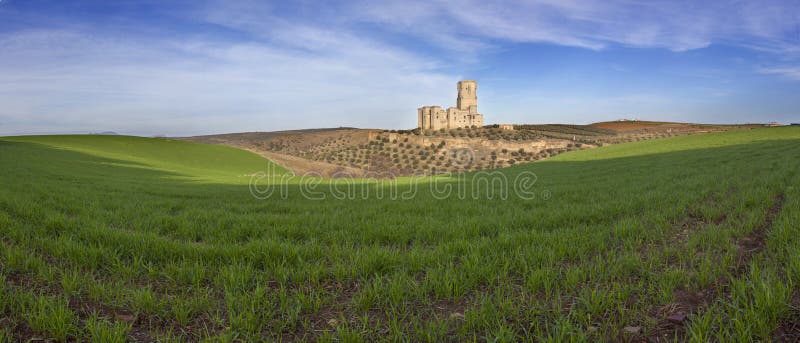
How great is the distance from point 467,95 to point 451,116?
936 cm

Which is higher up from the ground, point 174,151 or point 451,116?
point 451,116

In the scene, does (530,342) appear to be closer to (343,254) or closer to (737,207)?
(343,254)

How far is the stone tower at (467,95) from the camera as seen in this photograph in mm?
95375

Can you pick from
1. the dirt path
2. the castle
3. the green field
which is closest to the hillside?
the dirt path

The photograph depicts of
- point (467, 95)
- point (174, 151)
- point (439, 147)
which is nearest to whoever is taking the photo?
point (174, 151)

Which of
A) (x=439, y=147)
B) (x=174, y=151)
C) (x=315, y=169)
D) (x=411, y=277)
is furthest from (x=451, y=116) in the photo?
(x=411, y=277)

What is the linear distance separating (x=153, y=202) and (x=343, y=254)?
610cm

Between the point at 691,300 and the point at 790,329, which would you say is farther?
the point at 691,300

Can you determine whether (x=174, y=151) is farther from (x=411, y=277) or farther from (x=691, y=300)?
(x=691, y=300)

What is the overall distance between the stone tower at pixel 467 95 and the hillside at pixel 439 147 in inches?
681

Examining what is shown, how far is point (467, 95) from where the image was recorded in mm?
95875

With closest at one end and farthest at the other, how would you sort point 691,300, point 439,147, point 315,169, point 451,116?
point 691,300, point 315,169, point 439,147, point 451,116

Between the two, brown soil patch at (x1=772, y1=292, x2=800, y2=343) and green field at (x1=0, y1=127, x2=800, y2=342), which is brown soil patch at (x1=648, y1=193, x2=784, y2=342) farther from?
brown soil patch at (x1=772, y1=292, x2=800, y2=343)

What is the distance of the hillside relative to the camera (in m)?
52.1
